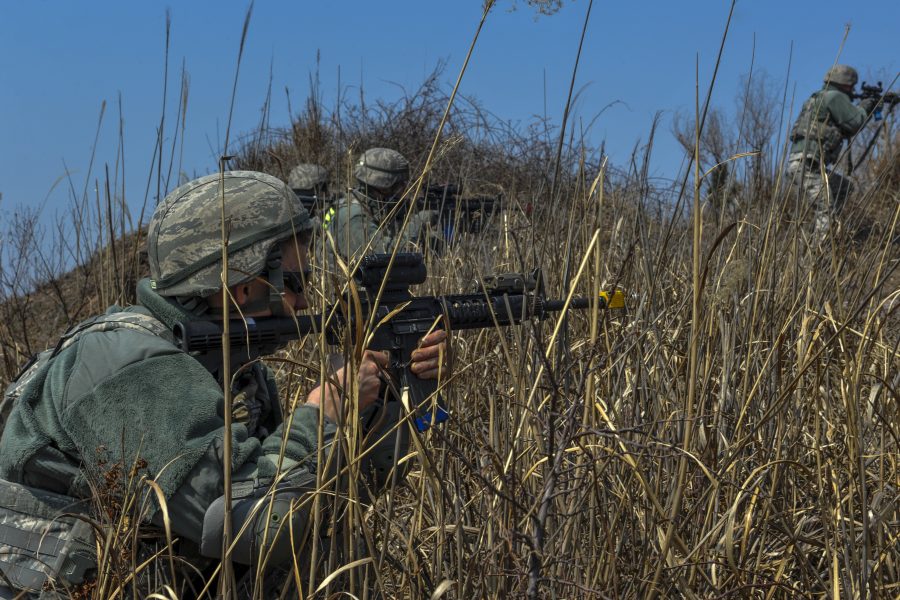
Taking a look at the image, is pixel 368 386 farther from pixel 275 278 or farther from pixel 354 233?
pixel 354 233

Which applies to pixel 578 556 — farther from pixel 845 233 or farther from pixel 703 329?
pixel 845 233

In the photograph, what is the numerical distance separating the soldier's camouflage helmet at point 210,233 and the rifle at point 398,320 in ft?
0.43

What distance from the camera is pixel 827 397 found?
2227mm

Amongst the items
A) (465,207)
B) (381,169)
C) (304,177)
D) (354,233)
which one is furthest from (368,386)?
(304,177)

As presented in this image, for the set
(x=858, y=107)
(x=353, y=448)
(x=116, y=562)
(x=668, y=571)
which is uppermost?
(x=858, y=107)

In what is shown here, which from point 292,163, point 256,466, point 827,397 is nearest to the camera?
A: point 256,466

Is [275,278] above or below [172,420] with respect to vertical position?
above

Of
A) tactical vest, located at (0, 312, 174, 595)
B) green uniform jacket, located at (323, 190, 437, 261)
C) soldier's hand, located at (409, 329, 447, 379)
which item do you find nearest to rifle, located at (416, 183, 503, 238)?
green uniform jacket, located at (323, 190, 437, 261)

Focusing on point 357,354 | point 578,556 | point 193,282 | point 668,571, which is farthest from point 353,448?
point 193,282

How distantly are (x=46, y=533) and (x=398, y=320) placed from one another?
827mm

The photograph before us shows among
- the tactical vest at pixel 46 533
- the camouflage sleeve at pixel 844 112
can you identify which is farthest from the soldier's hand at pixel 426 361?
the camouflage sleeve at pixel 844 112

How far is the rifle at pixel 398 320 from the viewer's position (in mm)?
1911

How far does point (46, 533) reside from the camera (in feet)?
5.91

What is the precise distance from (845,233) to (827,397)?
0.72 m
